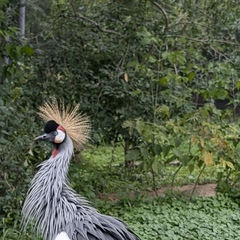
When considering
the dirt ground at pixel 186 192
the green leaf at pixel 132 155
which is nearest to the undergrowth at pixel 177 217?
the dirt ground at pixel 186 192

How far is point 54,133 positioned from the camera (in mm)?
3420

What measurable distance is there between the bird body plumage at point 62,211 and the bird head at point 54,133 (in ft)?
0.13

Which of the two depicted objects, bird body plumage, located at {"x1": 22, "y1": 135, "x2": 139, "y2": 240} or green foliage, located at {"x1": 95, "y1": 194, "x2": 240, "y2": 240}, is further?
green foliage, located at {"x1": 95, "y1": 194, "x2": 240, "y2": 240}

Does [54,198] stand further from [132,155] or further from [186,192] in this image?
[186,192]

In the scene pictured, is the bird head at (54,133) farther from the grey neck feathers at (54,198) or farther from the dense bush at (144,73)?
the dense bush at (144,73)

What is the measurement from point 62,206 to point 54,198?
0.23 ft

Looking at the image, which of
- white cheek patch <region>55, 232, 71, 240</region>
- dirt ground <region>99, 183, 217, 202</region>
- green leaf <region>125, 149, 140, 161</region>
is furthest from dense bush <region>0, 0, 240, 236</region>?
white cheek patch <region>55, 232, 71, 240</region>

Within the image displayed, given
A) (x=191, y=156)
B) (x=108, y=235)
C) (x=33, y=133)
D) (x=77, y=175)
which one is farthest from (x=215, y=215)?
(x=108, y=235)

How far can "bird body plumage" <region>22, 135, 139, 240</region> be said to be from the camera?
3273mm

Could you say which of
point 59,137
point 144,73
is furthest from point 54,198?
point 144,73

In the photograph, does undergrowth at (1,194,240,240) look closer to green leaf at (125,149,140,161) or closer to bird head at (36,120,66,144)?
green leaf at (125,149,140,161)

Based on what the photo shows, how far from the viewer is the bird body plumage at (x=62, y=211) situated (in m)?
3.27

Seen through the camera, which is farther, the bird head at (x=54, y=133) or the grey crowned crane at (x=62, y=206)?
the bird head at (x=54, y=133)

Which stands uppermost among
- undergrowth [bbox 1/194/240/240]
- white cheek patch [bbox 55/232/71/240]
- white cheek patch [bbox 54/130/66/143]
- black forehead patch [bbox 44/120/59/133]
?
black forehead patch [bbox 44/120/59/133]
